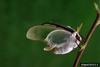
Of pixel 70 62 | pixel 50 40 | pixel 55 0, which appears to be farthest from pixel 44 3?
pixel 50 40

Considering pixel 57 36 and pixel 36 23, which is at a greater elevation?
pixel 57 36

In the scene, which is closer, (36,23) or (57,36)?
(57,36)

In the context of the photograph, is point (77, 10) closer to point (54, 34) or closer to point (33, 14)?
point (33, 14)

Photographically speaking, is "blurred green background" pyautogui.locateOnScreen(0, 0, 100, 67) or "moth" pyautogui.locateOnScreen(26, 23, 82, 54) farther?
"blurred green background" pyautogui.locateOnScreen(0, 0, 100, 67)

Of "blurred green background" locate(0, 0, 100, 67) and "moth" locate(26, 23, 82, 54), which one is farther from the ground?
"moth" locate(26, 23, 82, 54)
